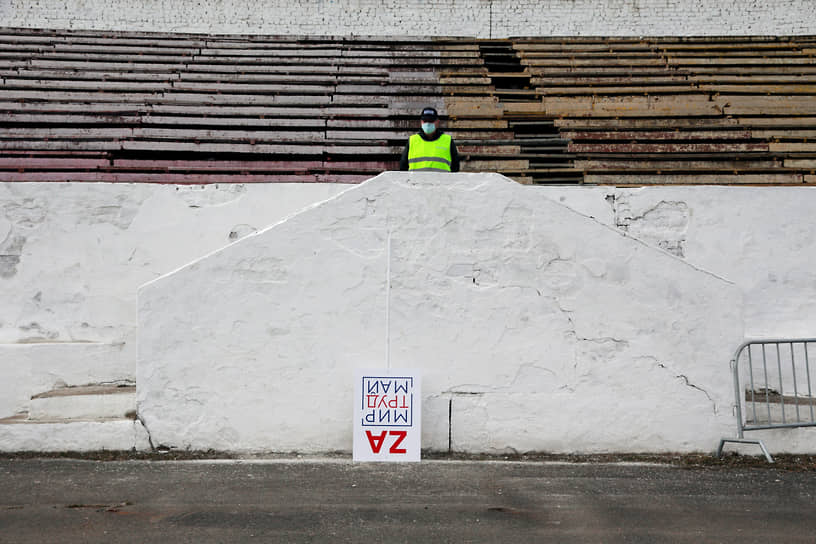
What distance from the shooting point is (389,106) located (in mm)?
10578

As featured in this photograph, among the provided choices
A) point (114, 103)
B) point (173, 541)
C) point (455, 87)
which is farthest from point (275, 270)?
point (455, 87)

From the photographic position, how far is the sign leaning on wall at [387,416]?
5996mm

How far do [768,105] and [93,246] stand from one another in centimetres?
902

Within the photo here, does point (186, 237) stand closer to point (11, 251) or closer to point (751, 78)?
point (11, 251)

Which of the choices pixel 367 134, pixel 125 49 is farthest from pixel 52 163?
pixel 125 49

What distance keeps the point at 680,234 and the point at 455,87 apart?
16.4 ft

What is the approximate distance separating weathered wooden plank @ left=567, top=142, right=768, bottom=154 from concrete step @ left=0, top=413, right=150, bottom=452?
6.14m

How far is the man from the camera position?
713 centimetres

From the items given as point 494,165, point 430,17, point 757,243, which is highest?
point 430,17

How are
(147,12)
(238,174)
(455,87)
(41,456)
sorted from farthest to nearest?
(147,12) → (455,87) → (238,174) → (41,456)

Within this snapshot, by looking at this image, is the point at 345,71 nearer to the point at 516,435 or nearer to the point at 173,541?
the point at 516,435

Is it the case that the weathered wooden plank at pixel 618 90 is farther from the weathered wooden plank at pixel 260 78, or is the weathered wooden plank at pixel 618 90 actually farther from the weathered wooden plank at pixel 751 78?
the weathered wooden plank at pixel 260 78

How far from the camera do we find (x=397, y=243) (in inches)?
248

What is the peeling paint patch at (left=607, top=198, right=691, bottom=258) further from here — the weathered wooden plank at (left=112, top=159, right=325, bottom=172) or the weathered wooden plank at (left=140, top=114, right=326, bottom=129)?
the weathered wooden plank at (left=140, top=114, right=326, bottom=129)
